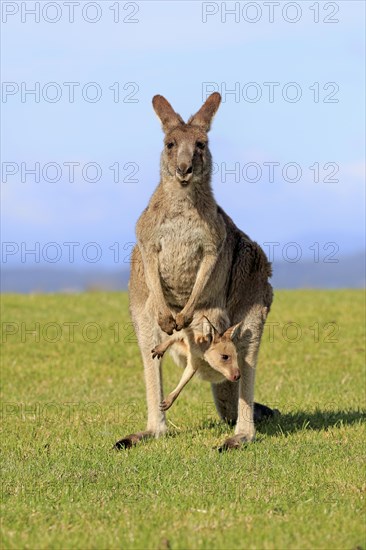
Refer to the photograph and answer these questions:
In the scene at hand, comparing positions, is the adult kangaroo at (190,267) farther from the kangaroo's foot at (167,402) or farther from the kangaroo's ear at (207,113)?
the kangaroo's foot at (167,402)

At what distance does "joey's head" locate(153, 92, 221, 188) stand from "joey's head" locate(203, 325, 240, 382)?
123 centimetres

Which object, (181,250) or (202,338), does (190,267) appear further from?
(202,338)

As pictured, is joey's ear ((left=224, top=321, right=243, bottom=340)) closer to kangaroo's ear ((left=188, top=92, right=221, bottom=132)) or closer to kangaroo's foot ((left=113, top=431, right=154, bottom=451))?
kangaroo's foot ((left=113, top=431, right=154, bottom=451))

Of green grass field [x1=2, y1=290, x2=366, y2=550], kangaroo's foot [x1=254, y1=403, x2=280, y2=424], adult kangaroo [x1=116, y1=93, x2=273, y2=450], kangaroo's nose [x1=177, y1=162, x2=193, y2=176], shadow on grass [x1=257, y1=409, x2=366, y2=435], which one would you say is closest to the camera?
green grass field [x1=2, y1=290, x2=366, y2=550]

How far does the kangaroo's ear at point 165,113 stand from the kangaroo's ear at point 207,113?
0.38ft

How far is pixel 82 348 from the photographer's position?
1507 cm

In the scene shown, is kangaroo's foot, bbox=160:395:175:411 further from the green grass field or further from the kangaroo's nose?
the kangaroo's nose

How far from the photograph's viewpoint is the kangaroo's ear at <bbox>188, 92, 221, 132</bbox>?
730 centimetres

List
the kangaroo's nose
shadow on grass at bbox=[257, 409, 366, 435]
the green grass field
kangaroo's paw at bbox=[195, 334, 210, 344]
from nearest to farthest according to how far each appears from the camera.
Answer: the green grass field, the kangaroo's nose, kangaroo's paw at bbox=[195, 334, 210, 344], shadow on grass at bbox=[257, 409, 366, 435]

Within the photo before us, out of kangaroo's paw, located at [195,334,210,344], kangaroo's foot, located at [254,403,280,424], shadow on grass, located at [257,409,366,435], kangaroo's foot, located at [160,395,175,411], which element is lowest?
shadow on grass, located at [257,409,366,435]

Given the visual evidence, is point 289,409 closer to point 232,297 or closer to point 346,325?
point 232,297

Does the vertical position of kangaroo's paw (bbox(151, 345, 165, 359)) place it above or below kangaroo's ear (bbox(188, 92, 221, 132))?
below

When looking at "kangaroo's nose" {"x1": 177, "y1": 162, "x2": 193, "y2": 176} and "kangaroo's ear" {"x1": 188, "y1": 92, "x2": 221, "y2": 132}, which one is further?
"kangaroo's ear" {"x1": 188, "y1": 92, "x2": 221, "y2": 132}

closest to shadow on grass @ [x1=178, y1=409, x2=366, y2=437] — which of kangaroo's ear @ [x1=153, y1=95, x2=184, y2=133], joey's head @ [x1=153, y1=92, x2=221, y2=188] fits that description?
joey's head @ [x1=153, y1=92, x2=221, y2=188]
